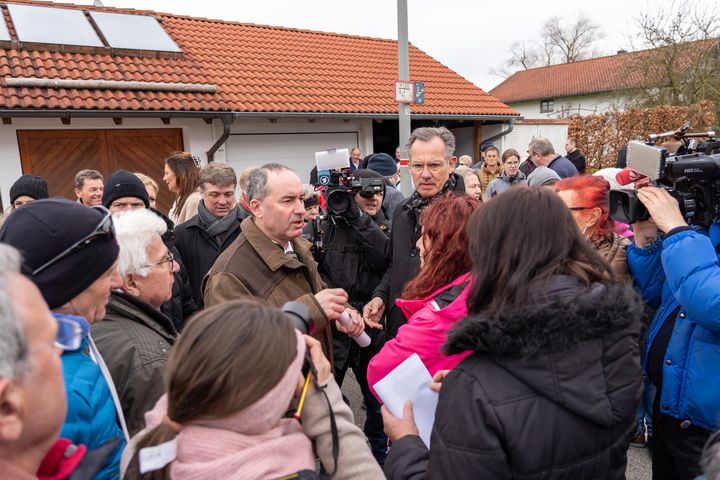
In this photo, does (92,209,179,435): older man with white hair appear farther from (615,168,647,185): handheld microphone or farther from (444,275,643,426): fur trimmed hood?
(615,168,647,185): handheld microphone

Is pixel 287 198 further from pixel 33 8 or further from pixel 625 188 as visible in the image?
pixel 33 8

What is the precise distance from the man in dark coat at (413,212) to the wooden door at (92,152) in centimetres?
733

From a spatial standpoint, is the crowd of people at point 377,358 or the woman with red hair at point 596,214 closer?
the crowd of people at point 377,358

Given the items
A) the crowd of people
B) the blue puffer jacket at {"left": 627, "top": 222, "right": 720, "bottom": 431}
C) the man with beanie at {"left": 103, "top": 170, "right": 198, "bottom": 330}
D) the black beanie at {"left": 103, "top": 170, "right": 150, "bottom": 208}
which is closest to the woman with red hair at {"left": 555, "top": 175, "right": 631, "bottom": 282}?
the crowd of people

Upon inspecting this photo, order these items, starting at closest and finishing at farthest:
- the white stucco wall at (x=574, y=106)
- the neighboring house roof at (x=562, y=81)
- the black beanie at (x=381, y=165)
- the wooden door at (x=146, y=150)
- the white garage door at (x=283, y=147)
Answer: the black beanie at (x=381, y=165) < the wooden door at (x=146, y=150) < the white garage door at (x=283, y=147) < the white stucco wall at (x=574, y=106) < the neighboring house roof at (x=562, y=81)

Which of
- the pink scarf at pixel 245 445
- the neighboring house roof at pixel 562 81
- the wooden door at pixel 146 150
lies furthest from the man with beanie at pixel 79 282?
the neighboring house roof at pixel 562 81

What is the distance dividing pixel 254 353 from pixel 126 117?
8900mm

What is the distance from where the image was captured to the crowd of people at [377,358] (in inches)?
38.4

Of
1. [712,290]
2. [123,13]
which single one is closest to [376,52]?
[123,13]

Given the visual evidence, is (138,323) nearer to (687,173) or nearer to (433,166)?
(433,166)

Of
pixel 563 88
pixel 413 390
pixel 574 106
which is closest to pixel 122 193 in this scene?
pixel 413 390

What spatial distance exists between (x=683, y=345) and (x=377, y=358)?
1114 mm

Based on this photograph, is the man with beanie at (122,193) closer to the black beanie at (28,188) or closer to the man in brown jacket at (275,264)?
the black beanie at (28,188)

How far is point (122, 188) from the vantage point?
3291 millimetres
